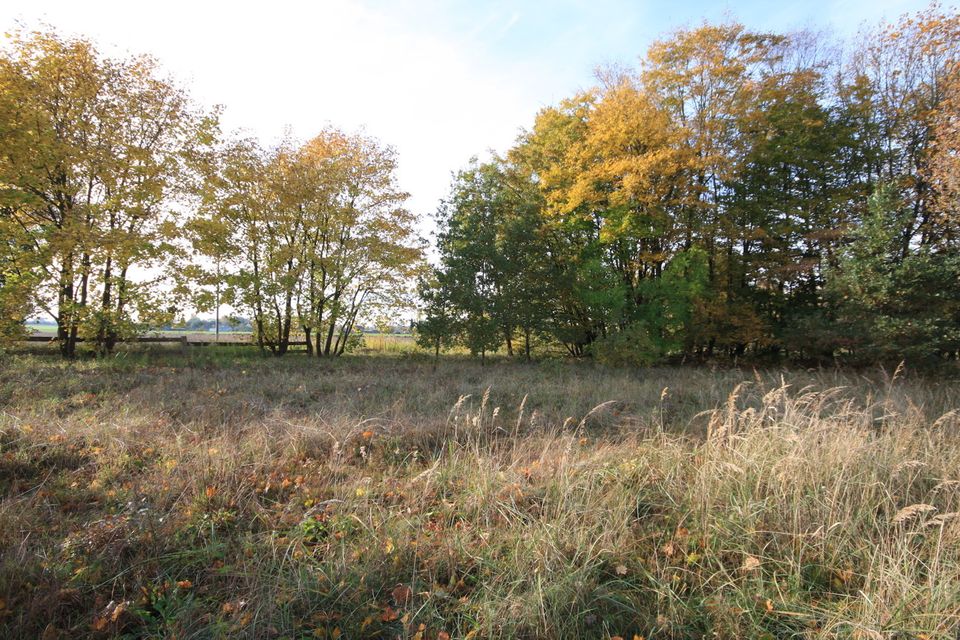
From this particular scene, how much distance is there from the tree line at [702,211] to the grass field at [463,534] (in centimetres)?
983

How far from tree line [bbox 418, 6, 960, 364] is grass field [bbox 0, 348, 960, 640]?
32.2ft

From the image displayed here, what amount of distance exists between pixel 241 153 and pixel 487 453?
14.5m

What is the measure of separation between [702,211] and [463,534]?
1552cm

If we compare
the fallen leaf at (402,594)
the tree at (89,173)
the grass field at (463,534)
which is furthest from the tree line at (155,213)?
the fallen leaf at (402,594)

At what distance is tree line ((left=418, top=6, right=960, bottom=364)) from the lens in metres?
13.7

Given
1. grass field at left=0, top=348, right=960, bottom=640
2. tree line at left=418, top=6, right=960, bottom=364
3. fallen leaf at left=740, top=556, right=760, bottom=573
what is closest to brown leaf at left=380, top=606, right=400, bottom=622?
grass field at left=0, top=348, right=960, bottom=640

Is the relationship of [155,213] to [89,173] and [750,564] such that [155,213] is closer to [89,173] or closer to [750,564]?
[89,173]

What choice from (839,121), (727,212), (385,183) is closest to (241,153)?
(385,183)

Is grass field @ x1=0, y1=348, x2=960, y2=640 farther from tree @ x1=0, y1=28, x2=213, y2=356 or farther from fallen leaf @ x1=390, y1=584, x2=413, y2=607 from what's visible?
tree @ x1=0, y1=28, x2=213, y2=356

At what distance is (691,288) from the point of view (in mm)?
13906

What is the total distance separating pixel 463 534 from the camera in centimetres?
313

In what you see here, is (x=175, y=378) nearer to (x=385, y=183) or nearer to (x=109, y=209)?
(x=109, y=209)

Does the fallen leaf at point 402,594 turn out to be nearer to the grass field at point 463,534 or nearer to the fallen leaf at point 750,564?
the grass field at point 463,534

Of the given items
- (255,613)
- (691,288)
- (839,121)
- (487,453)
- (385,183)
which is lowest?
(255,613)
